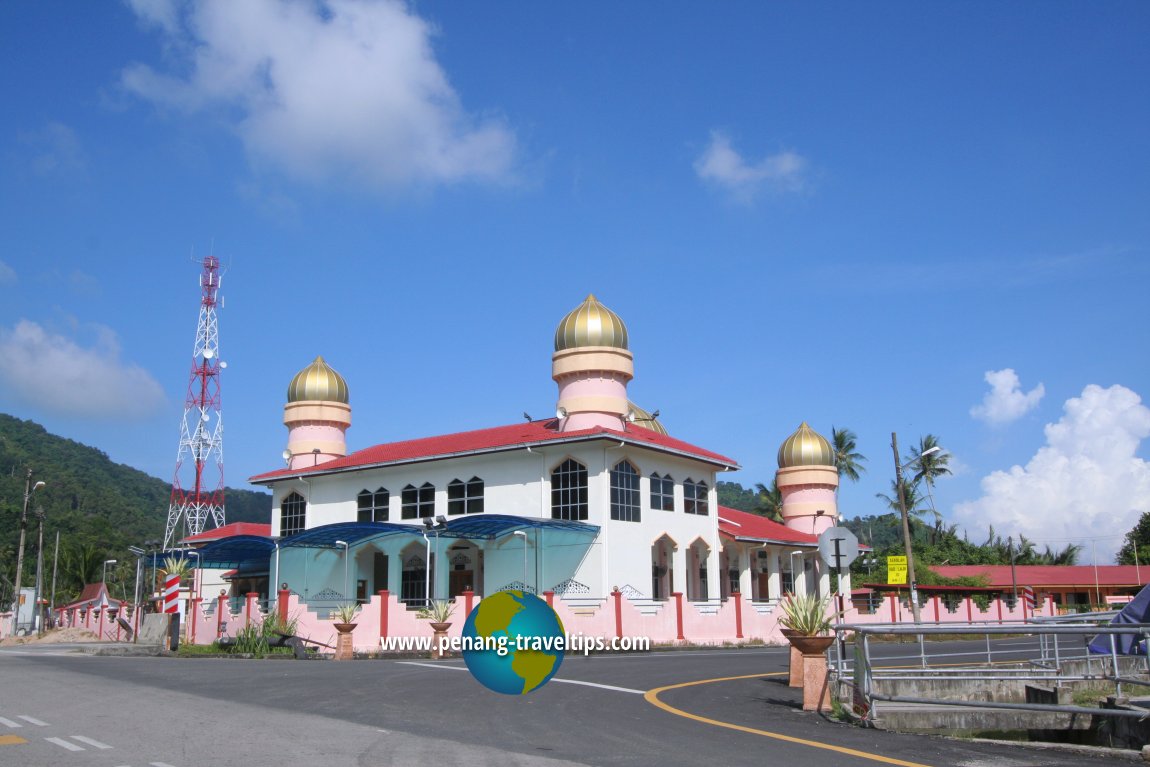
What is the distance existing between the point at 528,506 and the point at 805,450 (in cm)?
1817

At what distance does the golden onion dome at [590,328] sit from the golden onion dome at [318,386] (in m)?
12.0

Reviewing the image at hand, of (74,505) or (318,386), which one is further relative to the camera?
(74,505)

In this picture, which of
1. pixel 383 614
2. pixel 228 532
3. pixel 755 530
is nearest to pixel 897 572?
pixel 755 530

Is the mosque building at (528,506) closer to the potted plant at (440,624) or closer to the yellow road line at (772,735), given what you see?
the potted plant at (440,624)

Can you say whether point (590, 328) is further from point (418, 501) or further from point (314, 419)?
point (314, 419)

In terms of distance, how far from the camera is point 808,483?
155 ft

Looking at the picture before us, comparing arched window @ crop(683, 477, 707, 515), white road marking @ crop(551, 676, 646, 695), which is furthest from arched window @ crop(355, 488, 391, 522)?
white road marking @ crop(551, 676, 646, 695)

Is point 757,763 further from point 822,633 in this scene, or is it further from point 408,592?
point 408,592

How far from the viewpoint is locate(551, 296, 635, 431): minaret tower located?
35719 mm

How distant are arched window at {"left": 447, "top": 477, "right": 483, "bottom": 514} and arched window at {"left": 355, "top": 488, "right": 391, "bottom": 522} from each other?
10.3ft

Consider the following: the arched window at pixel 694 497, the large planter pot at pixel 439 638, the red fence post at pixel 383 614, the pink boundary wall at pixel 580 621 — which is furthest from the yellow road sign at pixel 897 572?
the red fence post at pixel 383 614

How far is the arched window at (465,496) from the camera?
35.8m

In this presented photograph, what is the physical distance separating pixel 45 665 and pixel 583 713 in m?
14.2

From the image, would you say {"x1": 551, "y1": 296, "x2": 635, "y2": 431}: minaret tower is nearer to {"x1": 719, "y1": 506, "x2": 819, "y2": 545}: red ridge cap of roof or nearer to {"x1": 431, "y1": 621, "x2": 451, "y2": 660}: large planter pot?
{"x1": 719, "y1": 506, "x2": 819, "y2": 545}: red ridge cap of roof
